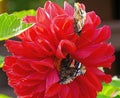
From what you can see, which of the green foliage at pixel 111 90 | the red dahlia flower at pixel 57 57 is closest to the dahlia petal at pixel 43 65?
the red dahlia flower at pixel 57 57

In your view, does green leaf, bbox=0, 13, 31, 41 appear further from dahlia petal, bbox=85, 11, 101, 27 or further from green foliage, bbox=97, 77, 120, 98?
green foliage, bbox=97, 77, 120, 98

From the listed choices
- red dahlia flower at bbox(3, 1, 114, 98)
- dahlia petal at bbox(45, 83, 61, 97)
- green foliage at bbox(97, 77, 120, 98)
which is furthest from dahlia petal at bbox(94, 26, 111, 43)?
green foliage at bbox(97, 77, 120, 98)

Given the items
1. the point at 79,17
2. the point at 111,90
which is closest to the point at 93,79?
the point at 79,17

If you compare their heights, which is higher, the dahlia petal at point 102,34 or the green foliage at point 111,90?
the dahlia petal at point 102,34

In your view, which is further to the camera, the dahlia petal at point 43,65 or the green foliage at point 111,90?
the green foliage at point 111,90

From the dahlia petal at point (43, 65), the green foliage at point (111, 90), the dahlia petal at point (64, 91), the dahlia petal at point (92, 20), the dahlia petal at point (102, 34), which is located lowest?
the green foliage at point (111, 90)

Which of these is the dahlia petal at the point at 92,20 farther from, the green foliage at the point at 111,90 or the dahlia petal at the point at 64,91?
the green foliage at the point at 111,90

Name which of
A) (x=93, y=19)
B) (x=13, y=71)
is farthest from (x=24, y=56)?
(x=93, y=19)

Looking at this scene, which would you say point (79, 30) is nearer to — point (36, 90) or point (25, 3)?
point (36, 90)
